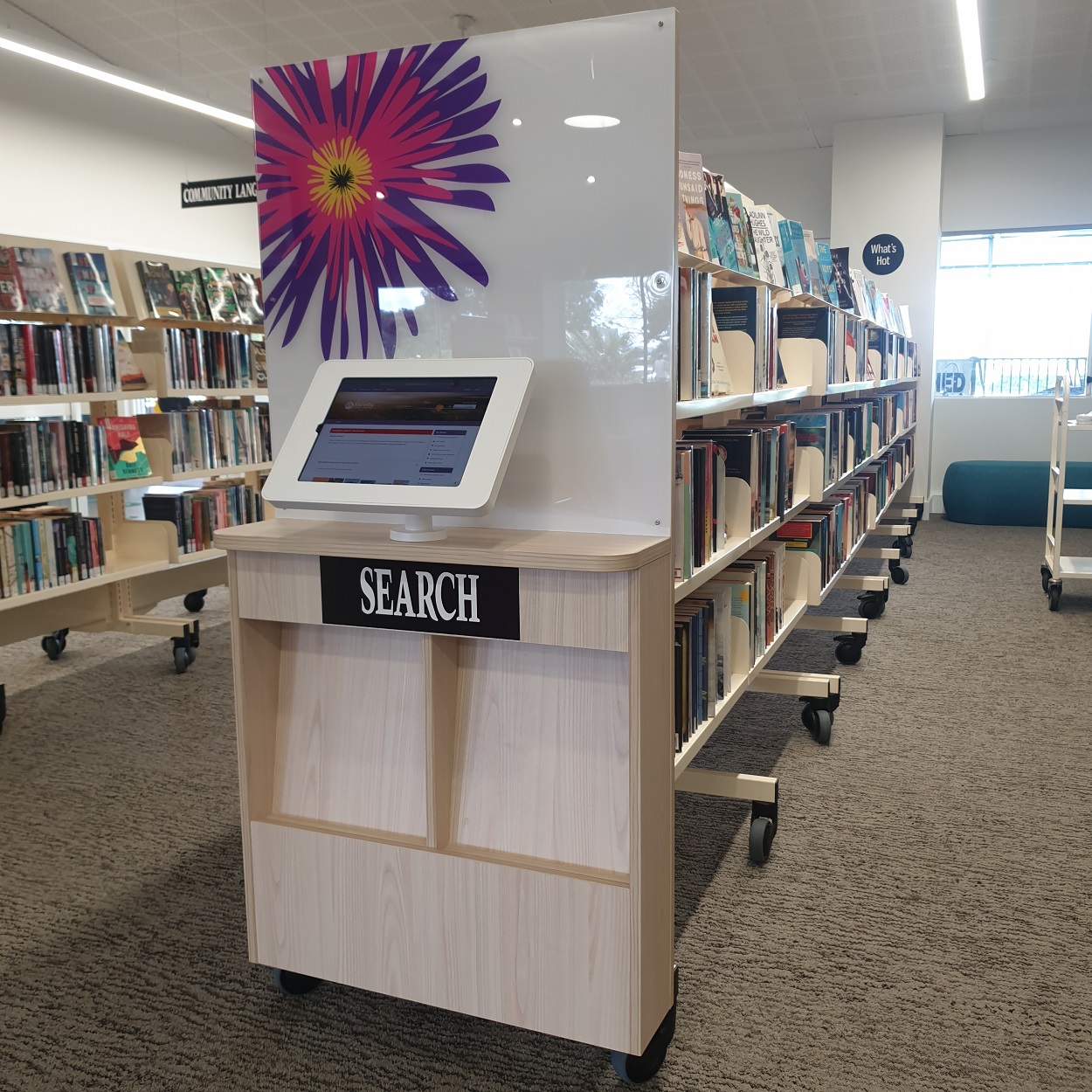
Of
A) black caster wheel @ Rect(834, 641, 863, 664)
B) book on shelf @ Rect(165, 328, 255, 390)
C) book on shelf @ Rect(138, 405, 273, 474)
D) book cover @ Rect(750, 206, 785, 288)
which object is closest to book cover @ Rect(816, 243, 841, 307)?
book cover @ Rect(750, 206, 785, 288)

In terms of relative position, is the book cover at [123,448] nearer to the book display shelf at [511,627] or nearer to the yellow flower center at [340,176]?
the book display shelf at [511,627]

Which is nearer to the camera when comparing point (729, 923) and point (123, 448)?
point (729, 923)

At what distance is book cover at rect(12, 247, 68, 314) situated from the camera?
3.65 m

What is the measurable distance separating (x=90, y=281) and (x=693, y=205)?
2821 mm

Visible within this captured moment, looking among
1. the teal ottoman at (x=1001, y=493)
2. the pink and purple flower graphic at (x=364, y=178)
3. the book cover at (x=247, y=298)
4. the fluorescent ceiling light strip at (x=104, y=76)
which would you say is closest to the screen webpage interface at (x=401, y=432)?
the pink and purple flower graphic at (x=364, y=178)

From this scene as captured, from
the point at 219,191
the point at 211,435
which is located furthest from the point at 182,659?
the point at 219,191

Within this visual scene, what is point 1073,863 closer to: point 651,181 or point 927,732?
point 927,732

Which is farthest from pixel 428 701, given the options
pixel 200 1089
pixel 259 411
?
pixel 259 411

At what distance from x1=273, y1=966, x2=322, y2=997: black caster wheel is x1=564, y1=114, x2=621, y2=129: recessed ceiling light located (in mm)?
1568

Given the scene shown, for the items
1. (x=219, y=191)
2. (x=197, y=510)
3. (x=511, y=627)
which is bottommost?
(x=197, y=510)

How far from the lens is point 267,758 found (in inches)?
71.2

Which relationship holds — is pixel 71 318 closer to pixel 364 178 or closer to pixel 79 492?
pixel 79 492

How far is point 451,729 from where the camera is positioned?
168 centimetres

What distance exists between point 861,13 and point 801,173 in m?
3.27
